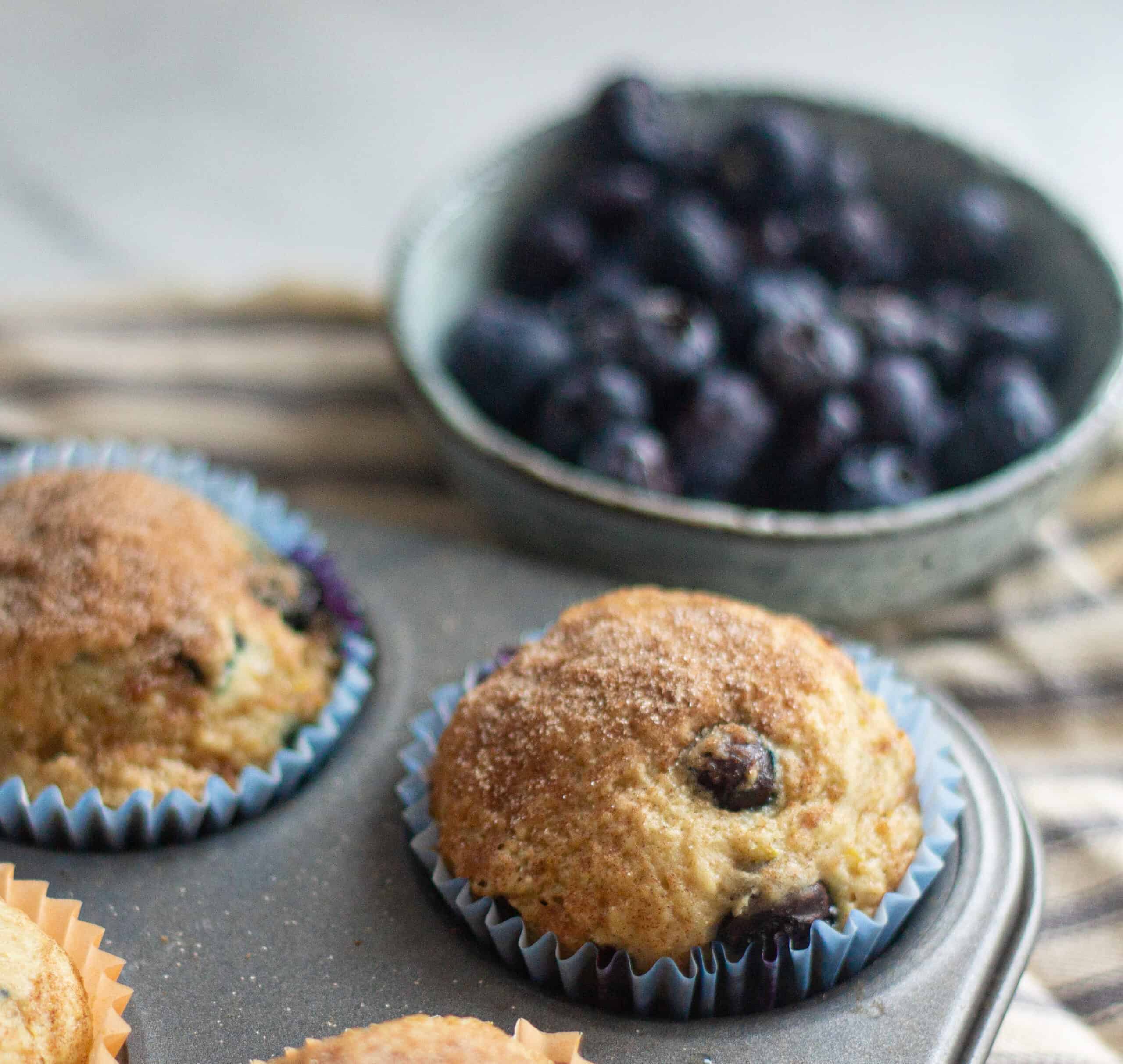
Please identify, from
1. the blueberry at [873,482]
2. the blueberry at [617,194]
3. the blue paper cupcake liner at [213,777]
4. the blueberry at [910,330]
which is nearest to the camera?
the blue paper cupcake liner at [213,777]

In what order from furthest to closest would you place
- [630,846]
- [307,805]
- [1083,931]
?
[1083,931], [307,805], [630,846]

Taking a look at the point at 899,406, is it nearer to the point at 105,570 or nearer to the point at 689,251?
the point at 689,251

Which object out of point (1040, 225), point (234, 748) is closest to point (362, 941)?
point (234, 748)

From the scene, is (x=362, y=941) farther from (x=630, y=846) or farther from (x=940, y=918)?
(x=940, y=918)

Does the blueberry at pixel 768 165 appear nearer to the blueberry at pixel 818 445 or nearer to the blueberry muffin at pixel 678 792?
the blueberry at pixel 818 445

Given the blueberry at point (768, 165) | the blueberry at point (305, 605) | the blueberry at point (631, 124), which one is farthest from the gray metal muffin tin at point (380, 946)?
the blueberry at point (631, 124)
